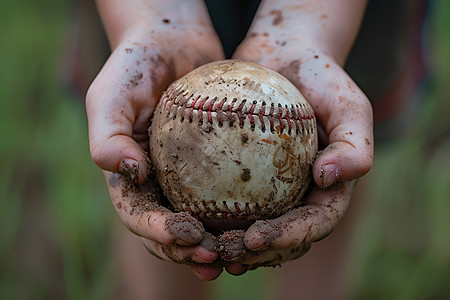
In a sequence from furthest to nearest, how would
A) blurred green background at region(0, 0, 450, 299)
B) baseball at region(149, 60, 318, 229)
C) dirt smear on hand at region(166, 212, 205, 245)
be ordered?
1. blurred green background at region(0, 0, 450, 299)
2. baseball at region(149, 60, 318, 229)
3. dirt smear on hand at region(166, 212, 205, 245)

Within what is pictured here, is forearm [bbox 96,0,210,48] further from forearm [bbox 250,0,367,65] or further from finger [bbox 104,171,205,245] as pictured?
finger [bbox 104,171,205,245]

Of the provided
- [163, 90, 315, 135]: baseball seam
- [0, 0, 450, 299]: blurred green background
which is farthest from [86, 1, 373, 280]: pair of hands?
[0, 0, 450, 299]: blurred green background

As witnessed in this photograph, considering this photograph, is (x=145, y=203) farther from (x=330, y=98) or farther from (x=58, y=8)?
(x=58, y=8)

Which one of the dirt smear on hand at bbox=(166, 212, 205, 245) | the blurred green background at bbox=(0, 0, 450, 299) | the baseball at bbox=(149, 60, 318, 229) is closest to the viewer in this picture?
the dirt smear on hand at bbox=(166, 212, 205, 245)

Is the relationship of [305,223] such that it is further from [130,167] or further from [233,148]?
[130,167]

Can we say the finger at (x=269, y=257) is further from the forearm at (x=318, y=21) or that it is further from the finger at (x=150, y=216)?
the forearm at (x=318, y=21)

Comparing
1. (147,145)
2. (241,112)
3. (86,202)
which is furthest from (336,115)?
(86,202)
